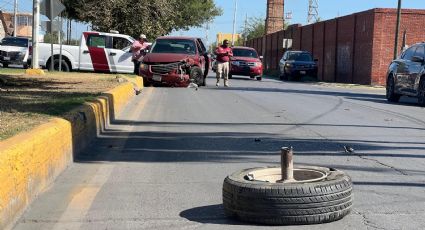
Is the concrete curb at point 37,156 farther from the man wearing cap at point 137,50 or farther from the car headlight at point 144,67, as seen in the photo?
the man wearing cap at point 137,50

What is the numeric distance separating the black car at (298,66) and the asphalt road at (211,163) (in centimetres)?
2107

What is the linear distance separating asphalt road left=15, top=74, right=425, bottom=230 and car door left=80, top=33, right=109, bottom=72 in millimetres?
12223

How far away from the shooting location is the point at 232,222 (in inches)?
207

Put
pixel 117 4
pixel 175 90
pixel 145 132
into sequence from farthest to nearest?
pixel 117 4 → pixel 175 90 → pixel 145 132

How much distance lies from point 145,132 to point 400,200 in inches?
214

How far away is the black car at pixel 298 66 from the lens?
35.8 meters

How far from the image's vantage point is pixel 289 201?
496 centimetres

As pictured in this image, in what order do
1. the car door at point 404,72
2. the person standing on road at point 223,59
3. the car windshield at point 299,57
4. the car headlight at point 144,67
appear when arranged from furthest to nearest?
the car windshield at point 299,57 → the person standing on road at point 223,59 → the car headlight at point 144,67 → the car door at point 404,72

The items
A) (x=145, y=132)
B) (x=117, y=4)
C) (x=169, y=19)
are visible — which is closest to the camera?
(x=145, y=132)

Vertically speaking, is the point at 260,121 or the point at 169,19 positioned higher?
the point at 169,19

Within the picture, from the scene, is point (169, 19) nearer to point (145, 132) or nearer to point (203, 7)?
point (203, 7)

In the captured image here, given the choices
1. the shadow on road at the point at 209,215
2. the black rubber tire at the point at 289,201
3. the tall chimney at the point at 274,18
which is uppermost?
the tall chimney at the point at 274,18

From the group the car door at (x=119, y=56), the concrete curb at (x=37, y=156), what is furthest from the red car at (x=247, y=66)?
the concrete curb at (x=37, y=156)

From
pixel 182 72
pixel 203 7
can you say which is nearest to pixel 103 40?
pixel 182 72
